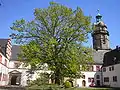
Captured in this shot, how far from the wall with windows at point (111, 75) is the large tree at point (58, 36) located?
54.4 feet

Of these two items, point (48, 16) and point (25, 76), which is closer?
point (48, 16)

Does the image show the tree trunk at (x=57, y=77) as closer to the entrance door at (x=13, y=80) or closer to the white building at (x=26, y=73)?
the white building at (x=26, y=73)

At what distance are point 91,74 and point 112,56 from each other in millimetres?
9130

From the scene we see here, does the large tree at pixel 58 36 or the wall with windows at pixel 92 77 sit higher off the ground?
the large tree at pixel 58 36

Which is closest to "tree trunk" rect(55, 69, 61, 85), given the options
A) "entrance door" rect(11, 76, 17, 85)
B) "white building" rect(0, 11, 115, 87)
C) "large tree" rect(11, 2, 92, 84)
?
"large tree" rect(11, 2, 92, 84)

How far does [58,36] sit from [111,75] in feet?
76.2

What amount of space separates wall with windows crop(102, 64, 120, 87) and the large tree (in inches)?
653

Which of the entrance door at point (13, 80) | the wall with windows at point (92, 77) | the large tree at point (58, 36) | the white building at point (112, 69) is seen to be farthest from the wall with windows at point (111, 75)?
the entrance door at point (13, 80)

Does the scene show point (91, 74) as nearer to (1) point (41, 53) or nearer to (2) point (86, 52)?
(2) point (86, 52)

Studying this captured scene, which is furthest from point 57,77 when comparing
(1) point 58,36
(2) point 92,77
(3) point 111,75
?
(2) point 92,77

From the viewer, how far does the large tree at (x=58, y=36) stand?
31000 mm

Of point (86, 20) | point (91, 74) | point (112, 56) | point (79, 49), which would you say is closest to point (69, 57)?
point (79, 49)

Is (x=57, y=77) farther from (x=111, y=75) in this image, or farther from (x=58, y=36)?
(x=111, y=75)

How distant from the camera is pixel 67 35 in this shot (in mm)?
31281
